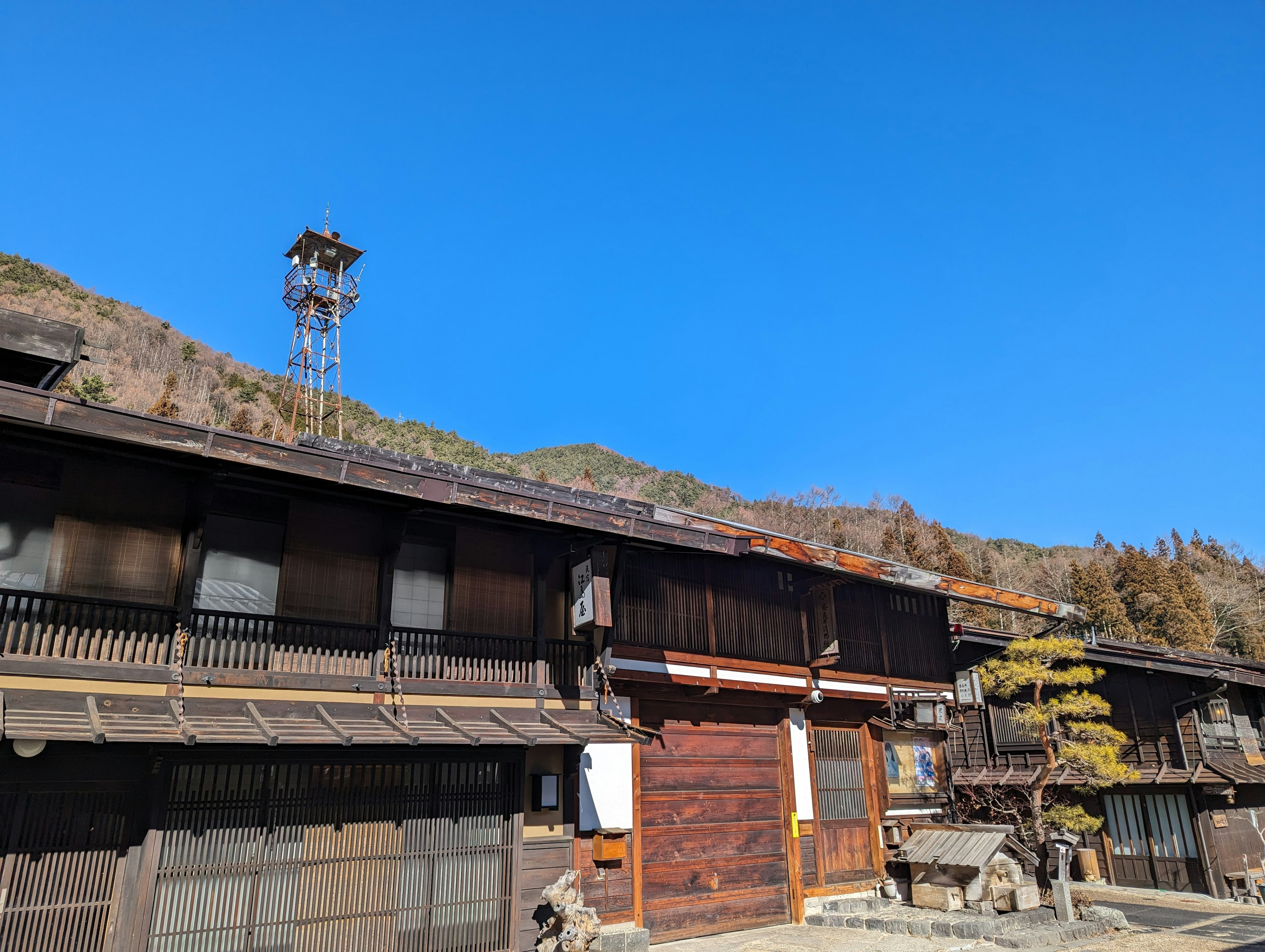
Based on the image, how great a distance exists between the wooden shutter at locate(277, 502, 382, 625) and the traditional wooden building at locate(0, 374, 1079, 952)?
0.04 m

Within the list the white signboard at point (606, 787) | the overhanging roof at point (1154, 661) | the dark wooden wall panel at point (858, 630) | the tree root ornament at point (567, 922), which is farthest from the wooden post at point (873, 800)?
the tree root ornament at point (567, 922)

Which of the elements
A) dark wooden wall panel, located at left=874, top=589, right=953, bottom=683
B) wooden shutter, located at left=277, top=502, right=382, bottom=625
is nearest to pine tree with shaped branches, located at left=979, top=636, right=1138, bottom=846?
dark wooden wall panel, located at left=874, top=589, right=953, bottom=683

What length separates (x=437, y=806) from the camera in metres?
11.0

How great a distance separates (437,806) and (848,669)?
10.4m

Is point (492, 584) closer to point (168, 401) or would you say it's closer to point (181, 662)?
point (181, 662)

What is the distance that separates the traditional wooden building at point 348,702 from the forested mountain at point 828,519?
95.7 feet

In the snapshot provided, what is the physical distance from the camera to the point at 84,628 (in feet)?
30.6

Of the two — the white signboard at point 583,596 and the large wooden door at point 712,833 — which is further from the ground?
the white signboard at point 583,596

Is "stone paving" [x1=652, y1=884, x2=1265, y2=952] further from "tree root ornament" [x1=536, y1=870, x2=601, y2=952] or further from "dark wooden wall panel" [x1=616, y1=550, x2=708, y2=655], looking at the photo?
"dark wooden wall panel" [x1=616, y1=550, x2=708, y2=655]

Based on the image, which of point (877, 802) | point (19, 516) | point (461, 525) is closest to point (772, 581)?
point (877, 802)

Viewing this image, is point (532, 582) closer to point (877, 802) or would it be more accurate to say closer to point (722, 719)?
point (722, 719)

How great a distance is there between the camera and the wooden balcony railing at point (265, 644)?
9.10 metres

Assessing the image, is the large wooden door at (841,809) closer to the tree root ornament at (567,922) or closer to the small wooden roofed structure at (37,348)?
the tree root ornament at (567,922)

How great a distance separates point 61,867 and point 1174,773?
24594mm
